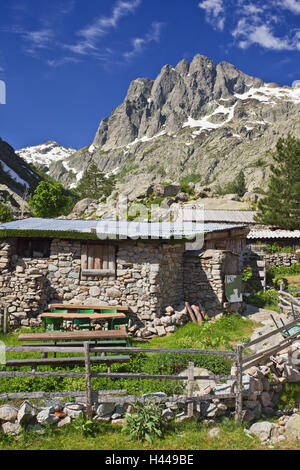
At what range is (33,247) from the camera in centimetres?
1255

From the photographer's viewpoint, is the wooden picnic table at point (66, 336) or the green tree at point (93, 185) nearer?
the wooden picnic table at point (66, 336)

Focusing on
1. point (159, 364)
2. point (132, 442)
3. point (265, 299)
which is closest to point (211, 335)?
point (159, 364)

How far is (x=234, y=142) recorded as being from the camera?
146 m

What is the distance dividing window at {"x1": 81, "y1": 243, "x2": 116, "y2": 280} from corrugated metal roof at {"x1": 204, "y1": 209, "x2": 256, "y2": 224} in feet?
64.9

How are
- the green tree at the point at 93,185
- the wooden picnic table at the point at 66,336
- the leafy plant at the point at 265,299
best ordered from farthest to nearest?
1. the green tree at the point at 93,185
2. the leafy plant at the point at 265,299
3. the wooden picnic table at the point at 66,336

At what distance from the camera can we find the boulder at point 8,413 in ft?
19.9

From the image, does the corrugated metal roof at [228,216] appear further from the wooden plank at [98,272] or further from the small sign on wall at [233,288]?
the wooden plank at [98,272]

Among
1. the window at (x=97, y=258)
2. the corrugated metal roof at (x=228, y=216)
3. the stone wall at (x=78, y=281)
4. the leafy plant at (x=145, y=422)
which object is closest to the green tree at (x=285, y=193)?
the corrugated metal roof at (x=228, y=216)

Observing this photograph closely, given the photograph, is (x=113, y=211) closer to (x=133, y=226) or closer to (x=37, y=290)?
(x=133, y=226)

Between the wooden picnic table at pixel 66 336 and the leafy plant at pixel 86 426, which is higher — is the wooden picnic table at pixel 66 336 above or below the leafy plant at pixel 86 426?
above

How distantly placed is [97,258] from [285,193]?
23419mm

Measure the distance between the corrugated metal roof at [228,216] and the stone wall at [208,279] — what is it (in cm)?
1747

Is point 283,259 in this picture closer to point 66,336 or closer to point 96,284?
point 96,284
